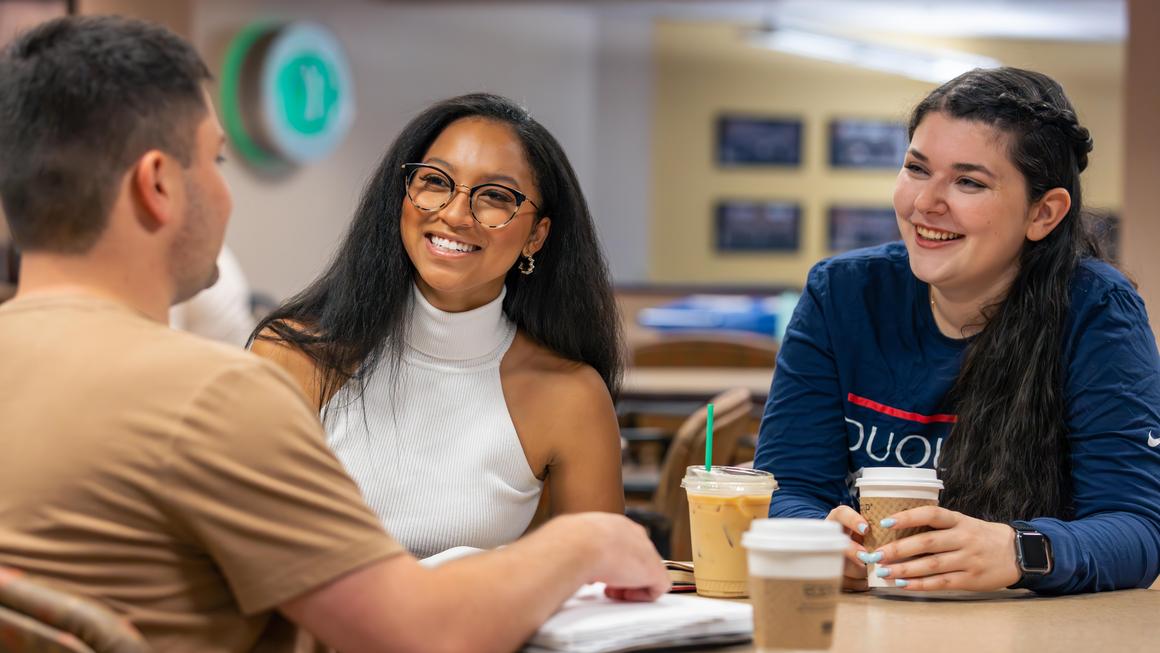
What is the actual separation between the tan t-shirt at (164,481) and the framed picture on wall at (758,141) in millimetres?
9438

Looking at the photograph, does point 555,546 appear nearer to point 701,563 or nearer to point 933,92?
point 701,563

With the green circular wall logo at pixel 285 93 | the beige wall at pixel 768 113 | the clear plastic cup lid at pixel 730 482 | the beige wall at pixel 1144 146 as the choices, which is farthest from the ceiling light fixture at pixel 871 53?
the clear plastic cup lid at pixel 730 482

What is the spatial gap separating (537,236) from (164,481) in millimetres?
1158

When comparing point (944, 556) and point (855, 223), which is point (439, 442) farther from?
point (855, 223)

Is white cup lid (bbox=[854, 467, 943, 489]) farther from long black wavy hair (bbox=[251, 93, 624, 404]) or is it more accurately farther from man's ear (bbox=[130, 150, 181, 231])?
man's ear (bbox=[130, 150, 181, 231])

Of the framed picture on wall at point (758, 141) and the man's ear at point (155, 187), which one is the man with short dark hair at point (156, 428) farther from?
the framed picture on wall at point (758, 141)

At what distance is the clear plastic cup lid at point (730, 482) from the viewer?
4.94ft

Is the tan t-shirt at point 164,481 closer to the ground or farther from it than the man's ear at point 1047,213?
closer to the ground

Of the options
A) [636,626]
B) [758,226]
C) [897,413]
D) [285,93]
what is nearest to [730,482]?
[636,626]

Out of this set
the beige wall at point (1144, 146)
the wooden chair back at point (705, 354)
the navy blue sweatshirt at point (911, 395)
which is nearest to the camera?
the navy blue sweatshirt at point (911, 395)

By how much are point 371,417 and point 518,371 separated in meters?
0.25

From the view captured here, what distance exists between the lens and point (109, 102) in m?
1.13

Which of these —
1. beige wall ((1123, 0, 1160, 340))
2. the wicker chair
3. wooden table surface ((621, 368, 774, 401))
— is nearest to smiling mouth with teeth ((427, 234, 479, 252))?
the wicker chair

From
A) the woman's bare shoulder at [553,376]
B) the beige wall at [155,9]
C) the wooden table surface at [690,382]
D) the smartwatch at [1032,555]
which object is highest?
the beige wall at [155,9]
